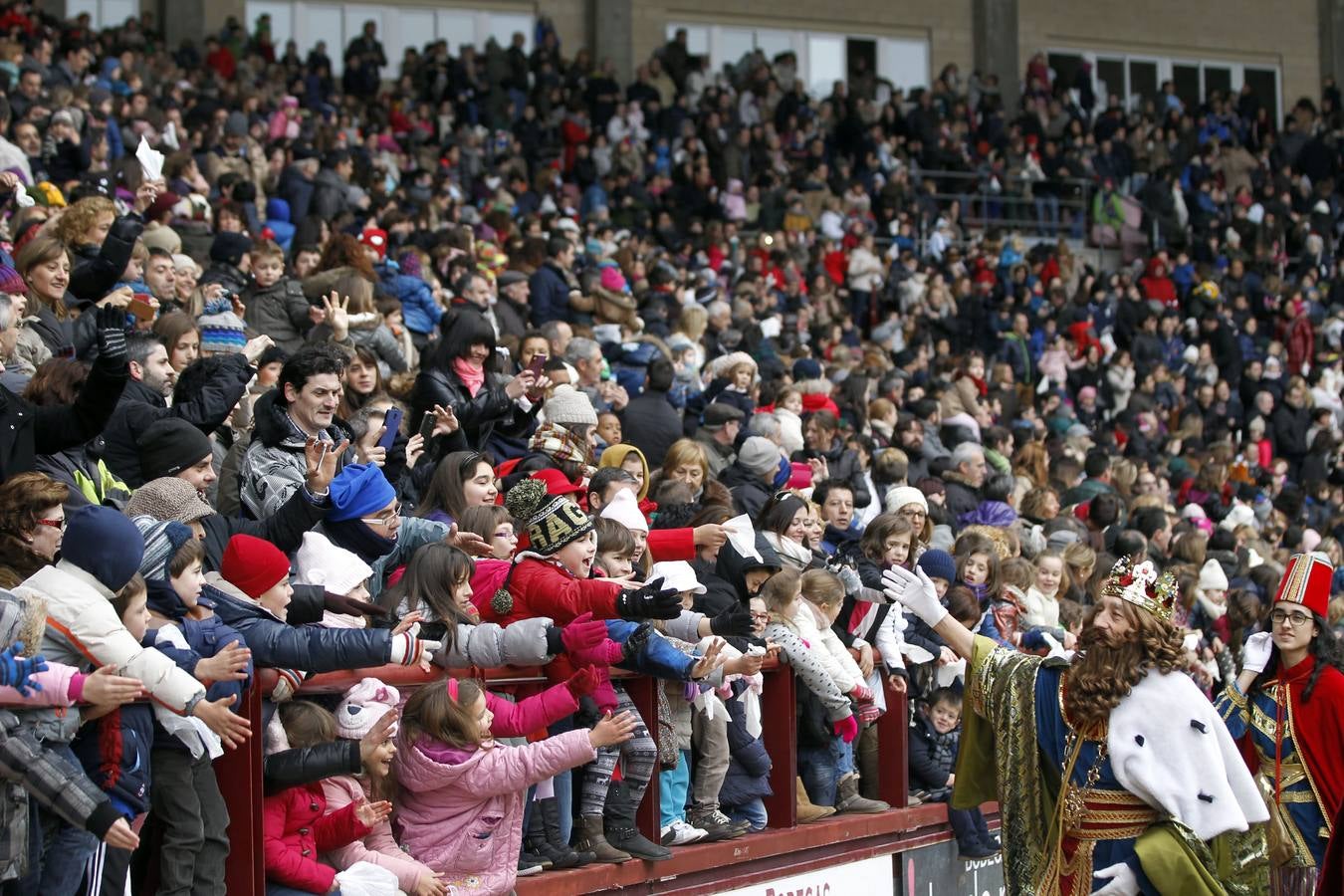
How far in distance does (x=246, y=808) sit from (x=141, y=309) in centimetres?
486

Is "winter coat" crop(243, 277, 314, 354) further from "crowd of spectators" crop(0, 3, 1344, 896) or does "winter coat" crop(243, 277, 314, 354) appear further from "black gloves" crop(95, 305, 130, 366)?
"black gloves" crop(95, 305, 130, 366)

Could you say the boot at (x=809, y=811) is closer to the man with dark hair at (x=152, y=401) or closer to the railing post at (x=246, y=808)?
the man with dark hair at (x=152, y=401)

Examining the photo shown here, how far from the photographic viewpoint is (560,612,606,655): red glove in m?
6.86

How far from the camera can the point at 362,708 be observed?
21.2 ft

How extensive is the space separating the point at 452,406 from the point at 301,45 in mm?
20689

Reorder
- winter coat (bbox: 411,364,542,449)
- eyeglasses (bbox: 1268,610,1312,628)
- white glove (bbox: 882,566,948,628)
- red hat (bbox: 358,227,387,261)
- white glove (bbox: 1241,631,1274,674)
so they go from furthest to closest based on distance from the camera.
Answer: red hat (bbox: 358,227,387,261) < winter coat (bbox: 411,364,542,449) < white glove (bbox: 1241,631,1274,674) < eyeglasses (bbox: 1268,610,1312,628) < white glove (bbox: 882,566,948,628)

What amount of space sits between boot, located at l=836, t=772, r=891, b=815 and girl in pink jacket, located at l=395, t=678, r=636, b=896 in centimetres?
303

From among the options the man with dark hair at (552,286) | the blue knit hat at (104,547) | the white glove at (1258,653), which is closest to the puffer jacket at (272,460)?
the blue knit hat at (104,547)

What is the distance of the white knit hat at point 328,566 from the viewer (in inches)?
274

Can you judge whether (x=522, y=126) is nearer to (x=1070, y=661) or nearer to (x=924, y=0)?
(x=924, y=0)

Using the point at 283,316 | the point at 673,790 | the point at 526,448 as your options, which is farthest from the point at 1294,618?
the point at 283,316

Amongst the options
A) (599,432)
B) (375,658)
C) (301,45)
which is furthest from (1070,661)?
(301,45)

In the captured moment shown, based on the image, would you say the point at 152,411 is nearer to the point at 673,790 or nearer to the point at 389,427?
the point at 389,427

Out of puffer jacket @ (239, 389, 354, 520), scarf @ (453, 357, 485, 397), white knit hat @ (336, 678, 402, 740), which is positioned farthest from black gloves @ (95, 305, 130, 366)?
scarf @ (453, 357, 485, 397)
